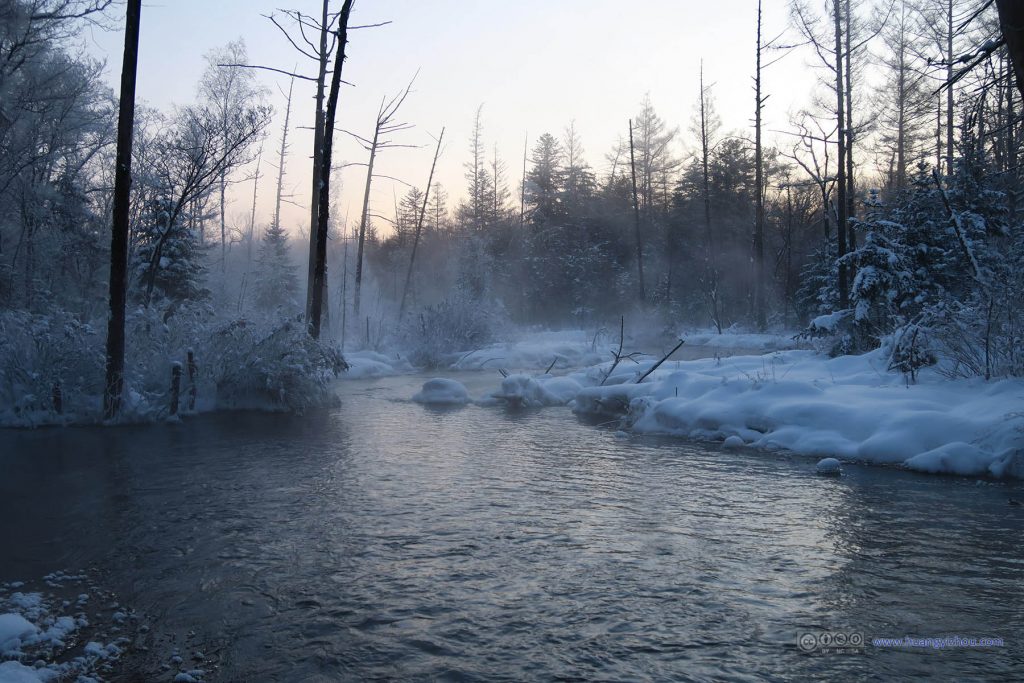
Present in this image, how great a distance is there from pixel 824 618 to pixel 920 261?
1436cm

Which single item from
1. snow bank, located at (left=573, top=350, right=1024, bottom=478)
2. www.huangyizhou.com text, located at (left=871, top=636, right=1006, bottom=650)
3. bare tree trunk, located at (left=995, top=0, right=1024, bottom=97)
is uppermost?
bare tree trunk, located at (left=995, top=0, right=1024, bottom=97)

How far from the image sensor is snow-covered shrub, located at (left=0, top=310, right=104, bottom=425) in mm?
9672

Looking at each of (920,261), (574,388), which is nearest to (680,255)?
(920,261)

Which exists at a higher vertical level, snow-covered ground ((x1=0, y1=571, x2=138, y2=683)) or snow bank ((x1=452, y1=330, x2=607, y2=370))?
snow bank ((x1=452, y1=330, x2=607, y2=370))

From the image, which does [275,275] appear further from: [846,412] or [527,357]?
[846,412]

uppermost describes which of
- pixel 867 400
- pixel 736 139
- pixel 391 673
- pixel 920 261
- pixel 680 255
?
pixel 736 139

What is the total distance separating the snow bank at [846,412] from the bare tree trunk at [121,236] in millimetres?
7597

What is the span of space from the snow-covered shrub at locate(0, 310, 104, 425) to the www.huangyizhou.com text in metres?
10.8

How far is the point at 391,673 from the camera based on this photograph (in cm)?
298

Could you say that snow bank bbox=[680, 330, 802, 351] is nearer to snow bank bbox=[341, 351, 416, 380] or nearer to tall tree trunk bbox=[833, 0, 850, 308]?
tall tree trunk bbox=[833, 0, 850, 308]

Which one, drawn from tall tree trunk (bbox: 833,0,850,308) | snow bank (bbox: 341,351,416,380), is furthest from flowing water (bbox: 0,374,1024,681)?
tall tree trunk (bbox: 833,0,850,308)

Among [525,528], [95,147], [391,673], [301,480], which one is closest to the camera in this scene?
[391,673]

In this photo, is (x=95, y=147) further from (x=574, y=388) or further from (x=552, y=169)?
(x=552, y=169)

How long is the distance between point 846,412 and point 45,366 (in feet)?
37.2
